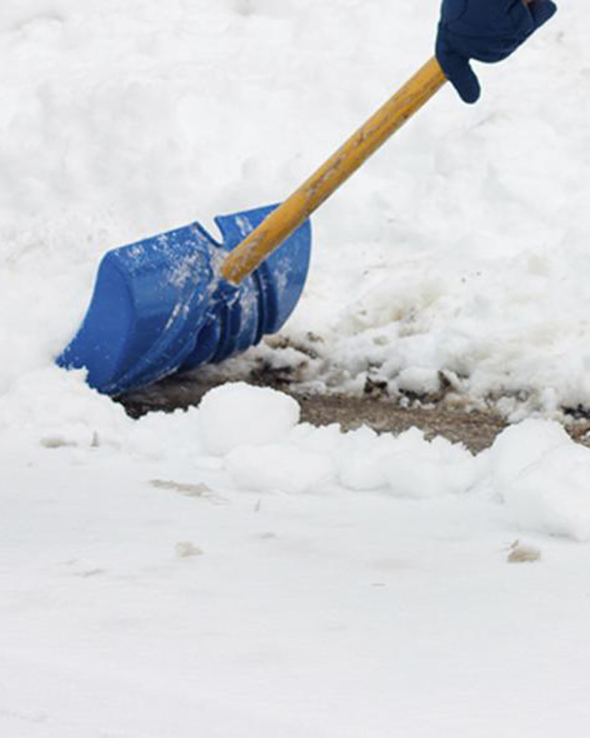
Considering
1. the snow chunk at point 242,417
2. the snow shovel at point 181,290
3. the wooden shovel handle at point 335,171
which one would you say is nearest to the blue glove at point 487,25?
the wooden shovel handle at point 335,171

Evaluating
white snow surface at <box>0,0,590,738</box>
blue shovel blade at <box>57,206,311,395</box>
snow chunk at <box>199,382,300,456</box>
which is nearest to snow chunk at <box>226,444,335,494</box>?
white snow surface at <box>0,0,590,738</box>

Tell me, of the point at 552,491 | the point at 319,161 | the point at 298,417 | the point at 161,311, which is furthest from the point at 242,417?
the point at 319,161

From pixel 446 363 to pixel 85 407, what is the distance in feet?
3.86

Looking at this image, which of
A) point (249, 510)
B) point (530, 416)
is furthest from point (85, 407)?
point (530, 416)

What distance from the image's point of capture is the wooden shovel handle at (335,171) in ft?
10.7

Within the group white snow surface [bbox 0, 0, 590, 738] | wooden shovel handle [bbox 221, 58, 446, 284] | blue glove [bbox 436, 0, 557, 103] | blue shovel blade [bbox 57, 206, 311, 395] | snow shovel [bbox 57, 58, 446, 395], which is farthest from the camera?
blue shovel blade [bbox 57, 206, 311, 395]

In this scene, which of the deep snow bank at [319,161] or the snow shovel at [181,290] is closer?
the snow shovel at [181,290]

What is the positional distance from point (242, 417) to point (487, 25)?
1.00 m

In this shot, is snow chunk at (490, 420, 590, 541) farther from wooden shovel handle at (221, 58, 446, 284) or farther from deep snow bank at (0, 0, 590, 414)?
deep snow bank at (0, 0, 590, 414)

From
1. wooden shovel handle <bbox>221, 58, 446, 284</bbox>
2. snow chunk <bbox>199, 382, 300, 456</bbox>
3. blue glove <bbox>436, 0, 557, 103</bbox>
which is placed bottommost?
snow chunk <bbox>199, 382, 300, 456</bbox>

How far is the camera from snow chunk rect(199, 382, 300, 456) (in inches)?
115

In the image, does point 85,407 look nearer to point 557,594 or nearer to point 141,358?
point 141,358

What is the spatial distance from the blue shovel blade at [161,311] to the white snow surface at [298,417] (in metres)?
0.15

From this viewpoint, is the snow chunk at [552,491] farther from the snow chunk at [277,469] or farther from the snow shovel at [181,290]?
the snow shovel at [181,290]
